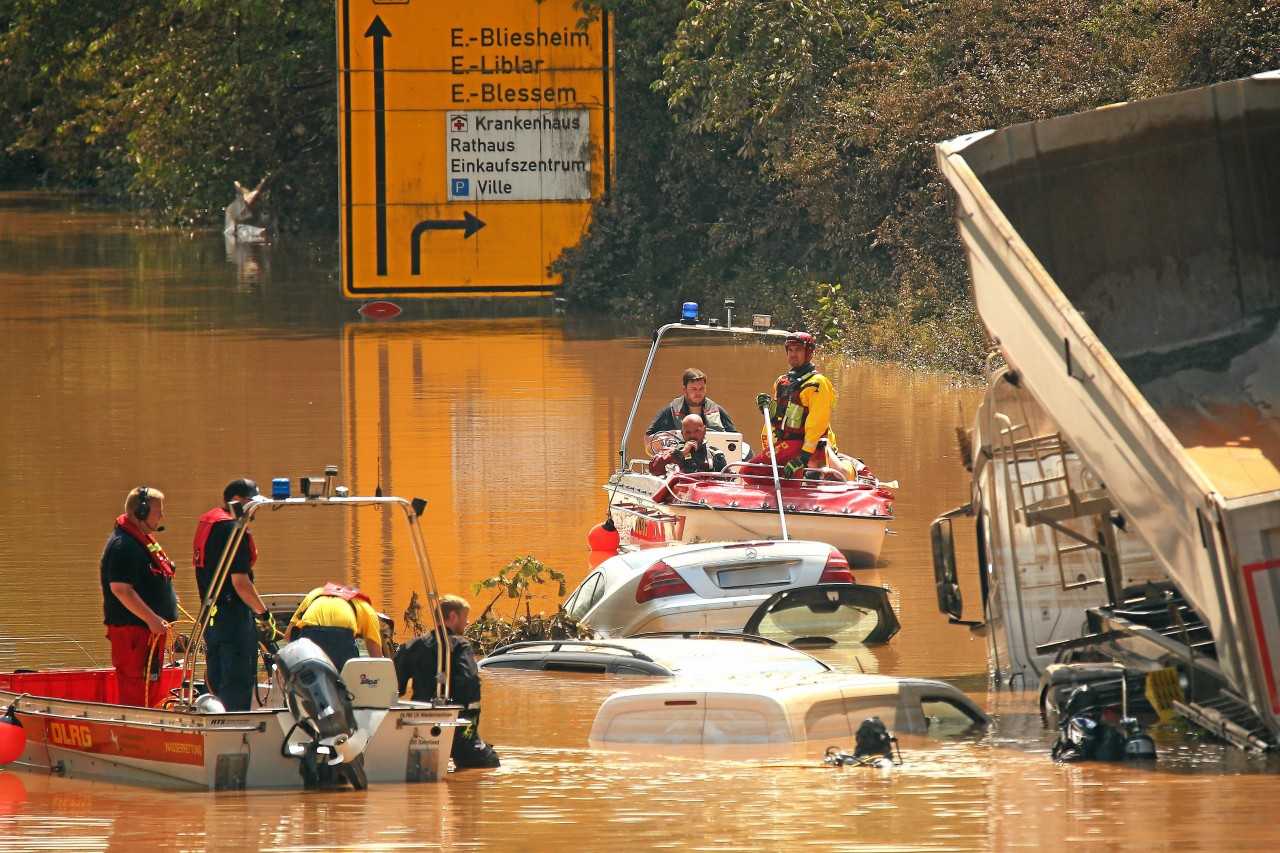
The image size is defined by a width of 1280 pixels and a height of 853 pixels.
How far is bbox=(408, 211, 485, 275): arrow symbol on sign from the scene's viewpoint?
15.4m

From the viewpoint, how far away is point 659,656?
41.9ft

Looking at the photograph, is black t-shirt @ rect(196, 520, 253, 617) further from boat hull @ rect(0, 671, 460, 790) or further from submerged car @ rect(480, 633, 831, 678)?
submerged car @ rect(480, 633, 831, 678)

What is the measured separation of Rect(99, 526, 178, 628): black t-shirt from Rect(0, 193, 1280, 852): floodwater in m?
0.96

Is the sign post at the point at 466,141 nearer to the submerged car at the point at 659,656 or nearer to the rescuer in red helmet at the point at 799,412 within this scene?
the rescuer in red helmet at the point at 799,412

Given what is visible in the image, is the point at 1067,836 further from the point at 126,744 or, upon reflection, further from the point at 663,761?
the point at 126,744

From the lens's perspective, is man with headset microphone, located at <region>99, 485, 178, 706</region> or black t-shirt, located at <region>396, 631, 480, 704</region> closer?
black t-shirt, located at <region>396, 631, 480, 704</region>

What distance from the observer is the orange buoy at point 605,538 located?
54.3 feet

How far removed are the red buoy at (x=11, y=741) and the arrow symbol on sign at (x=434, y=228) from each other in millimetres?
5356

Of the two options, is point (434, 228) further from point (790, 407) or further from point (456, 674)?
point (456, 674)

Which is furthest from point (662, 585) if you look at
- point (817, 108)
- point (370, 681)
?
point (817, 108)

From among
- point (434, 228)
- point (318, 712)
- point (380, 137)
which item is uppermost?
point (380, 137)

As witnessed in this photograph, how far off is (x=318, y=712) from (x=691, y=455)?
6981 millimetres

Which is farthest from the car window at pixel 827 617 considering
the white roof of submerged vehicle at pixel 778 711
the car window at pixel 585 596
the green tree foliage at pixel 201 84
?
the green tree foliage at pixel 201 84

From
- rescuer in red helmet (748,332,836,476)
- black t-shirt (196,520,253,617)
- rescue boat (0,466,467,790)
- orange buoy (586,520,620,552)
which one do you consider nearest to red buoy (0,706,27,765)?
rescue boat (0,466,467,790)
